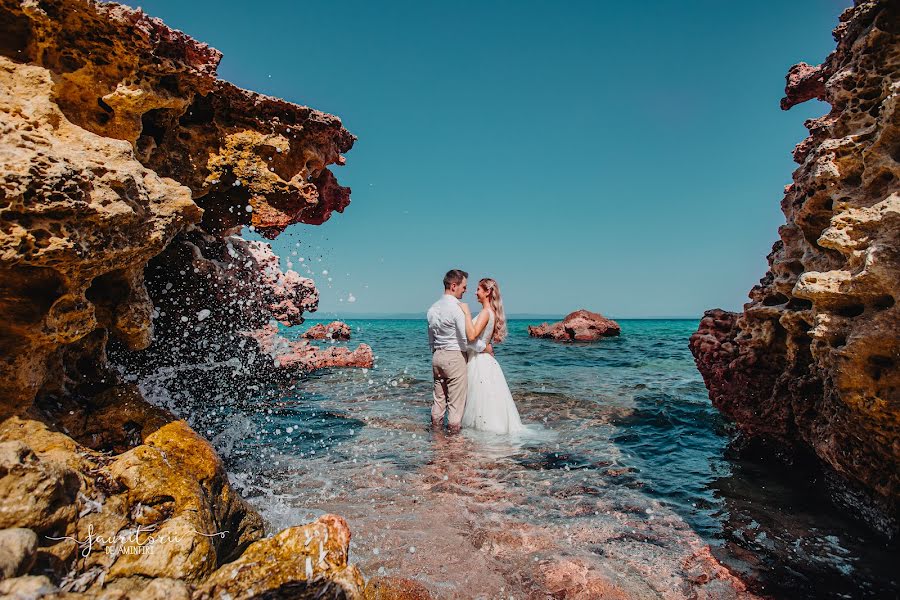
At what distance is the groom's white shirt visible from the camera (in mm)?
7504

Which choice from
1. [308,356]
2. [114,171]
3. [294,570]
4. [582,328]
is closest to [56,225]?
[114,171]

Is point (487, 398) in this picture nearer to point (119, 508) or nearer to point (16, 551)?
point (119, 508)

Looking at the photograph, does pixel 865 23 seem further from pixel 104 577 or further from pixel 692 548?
pixel 104 577

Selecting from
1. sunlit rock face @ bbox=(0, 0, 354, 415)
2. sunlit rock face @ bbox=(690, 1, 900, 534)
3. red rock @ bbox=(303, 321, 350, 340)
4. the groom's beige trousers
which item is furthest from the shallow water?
red rock @ bbox=(303, 321, 350, 340)

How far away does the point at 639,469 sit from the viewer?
590 centimetres

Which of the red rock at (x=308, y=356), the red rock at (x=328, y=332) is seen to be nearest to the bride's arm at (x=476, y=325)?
the red rock at (x=308, y=356)

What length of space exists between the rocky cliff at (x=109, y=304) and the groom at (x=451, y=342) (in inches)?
128

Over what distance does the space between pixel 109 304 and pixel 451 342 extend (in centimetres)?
493

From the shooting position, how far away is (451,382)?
25.4 ft

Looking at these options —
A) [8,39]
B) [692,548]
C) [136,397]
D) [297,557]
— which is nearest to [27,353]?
[136,397]

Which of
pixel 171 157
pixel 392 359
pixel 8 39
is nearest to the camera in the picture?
pixel 8 39

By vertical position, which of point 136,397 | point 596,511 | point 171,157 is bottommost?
point 596,511

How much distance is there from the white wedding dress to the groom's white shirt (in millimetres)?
335

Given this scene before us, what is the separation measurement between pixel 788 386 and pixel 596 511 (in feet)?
8.34
